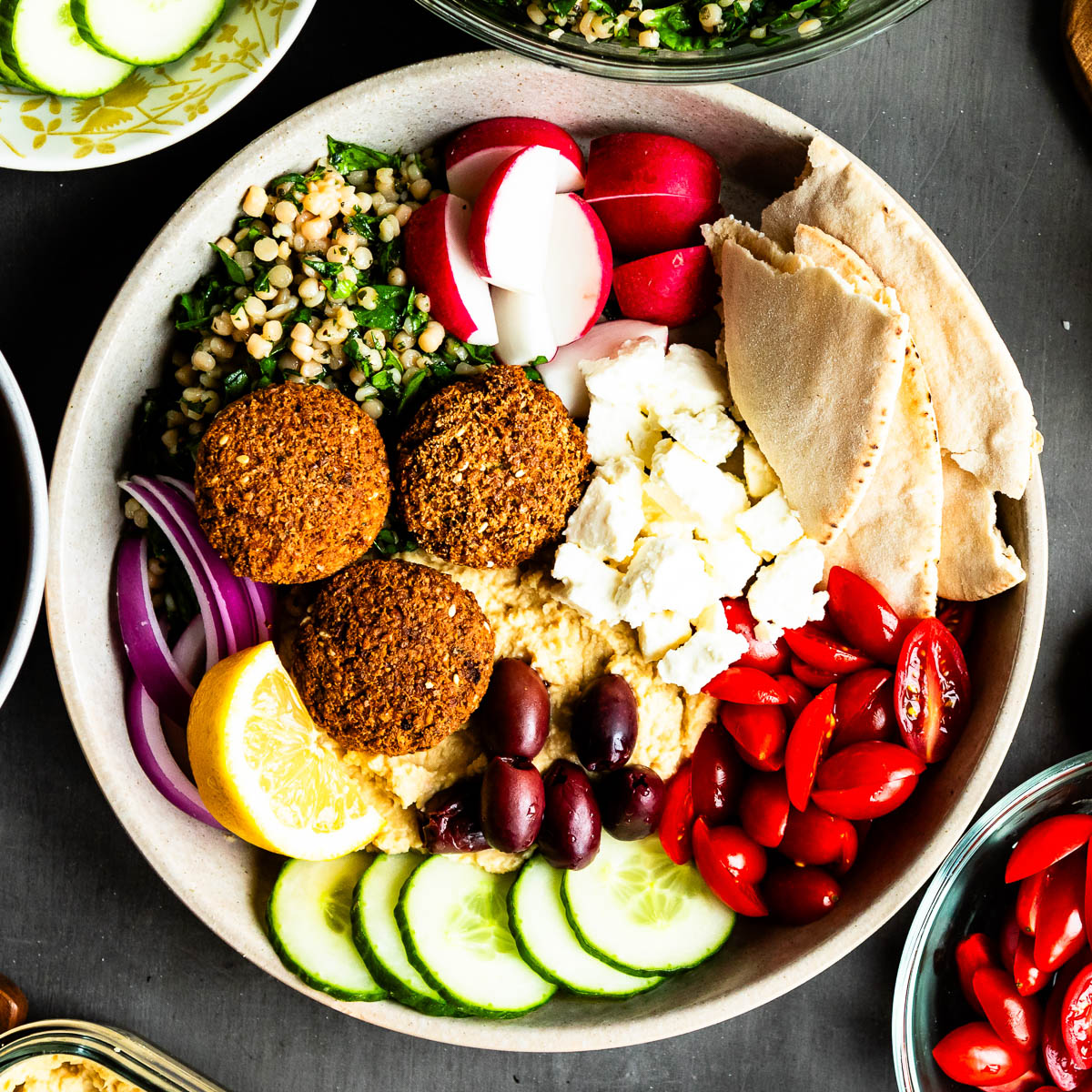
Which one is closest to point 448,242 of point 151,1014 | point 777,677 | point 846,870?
point 777,677

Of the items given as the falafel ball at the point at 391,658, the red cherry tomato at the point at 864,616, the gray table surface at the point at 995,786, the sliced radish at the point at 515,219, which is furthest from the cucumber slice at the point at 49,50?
the red cherry tomato at the point at 864,616

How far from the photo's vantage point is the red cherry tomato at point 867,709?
83.1 inches

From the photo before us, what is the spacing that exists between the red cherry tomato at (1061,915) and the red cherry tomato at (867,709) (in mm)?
553

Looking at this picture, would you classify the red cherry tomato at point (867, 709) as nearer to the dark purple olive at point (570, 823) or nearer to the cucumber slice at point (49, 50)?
the dark purple olive at point (570, 823)

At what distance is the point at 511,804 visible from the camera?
1956 millimetres

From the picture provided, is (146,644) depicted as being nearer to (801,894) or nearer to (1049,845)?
(801,894)

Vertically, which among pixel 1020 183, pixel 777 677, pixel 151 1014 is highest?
pixel 1020 183

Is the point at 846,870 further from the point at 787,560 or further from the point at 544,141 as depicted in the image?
the point at 544,141

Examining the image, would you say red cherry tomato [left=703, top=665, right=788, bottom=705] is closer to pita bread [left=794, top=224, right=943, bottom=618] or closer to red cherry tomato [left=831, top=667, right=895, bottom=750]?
red cherry tomato [left=831, top=667, right=895, bottom=750]

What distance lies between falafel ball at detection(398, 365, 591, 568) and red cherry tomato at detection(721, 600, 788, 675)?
0.44m

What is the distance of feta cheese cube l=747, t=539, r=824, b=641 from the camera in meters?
2.06

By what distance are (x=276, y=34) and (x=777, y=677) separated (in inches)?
→ 63.7

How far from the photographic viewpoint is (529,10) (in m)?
1.79

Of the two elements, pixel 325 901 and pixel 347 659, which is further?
pixel 325 901
